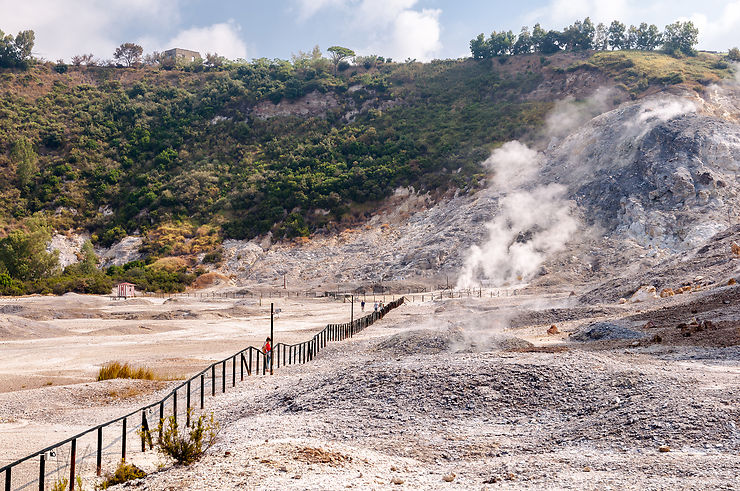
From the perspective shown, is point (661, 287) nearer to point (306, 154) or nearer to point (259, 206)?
point (259, 206)

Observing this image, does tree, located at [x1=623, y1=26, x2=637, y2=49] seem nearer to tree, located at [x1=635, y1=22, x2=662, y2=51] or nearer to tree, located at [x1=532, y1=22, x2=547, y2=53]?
tree, located at [x1=635, y1=22, x2=662, y2=51]

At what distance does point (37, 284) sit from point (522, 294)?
51.2m

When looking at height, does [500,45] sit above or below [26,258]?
above

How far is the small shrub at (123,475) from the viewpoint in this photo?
9.62 m

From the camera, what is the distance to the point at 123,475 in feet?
31.8

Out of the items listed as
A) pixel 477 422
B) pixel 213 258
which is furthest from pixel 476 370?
pixel 213 258

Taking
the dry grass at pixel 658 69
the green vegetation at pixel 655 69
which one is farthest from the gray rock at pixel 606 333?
the dry grass at pixel 658 69

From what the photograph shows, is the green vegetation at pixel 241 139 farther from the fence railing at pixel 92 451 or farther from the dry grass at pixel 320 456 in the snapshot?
the dry grass at pixel 320 456

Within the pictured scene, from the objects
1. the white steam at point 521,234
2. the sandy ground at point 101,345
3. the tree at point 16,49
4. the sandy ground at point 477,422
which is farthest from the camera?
the tree at point 16,49

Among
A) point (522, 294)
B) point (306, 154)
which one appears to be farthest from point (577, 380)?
point (306, 154)

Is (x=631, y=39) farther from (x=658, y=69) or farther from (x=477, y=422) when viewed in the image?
(x=477, y=422)

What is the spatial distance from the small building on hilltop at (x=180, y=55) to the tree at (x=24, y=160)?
184 feet

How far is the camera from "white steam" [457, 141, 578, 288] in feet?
224

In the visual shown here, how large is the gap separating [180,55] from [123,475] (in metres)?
162
